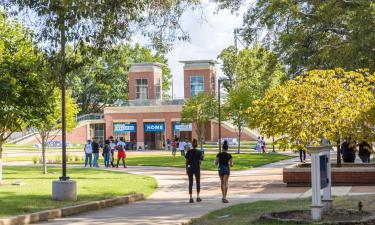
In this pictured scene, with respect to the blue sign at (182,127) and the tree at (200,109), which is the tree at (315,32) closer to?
the tree at (200,109)

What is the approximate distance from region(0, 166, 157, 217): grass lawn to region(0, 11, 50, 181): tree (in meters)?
2.40

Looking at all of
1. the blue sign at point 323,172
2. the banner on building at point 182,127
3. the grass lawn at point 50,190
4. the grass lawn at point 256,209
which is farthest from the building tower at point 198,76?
the blue sign at point 323,172

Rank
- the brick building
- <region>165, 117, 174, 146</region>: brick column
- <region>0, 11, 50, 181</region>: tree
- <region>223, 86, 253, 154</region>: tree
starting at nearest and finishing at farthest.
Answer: <region>0, 11, 50, 181</region>: tree, <region>223, 86, 253, 154</region>: tree, <region>165, 117, 174, 146</region>: brick column, the brick building

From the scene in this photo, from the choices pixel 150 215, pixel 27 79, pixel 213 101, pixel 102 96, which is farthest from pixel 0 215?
pixel 102 96

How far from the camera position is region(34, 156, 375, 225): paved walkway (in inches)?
581

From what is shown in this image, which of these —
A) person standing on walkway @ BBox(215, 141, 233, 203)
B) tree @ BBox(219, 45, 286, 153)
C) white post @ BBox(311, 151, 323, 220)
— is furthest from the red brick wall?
white post @ BBox(311, 151, 323, 220)

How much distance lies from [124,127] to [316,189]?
64794 mm

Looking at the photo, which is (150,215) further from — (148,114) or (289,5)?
(148,114)

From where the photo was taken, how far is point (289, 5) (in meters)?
21.4

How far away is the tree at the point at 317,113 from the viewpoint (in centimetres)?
1415

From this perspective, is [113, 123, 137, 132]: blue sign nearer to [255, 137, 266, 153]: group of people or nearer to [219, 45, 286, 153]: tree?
[219, 45, 286, 153]: tree

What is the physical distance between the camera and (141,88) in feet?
251

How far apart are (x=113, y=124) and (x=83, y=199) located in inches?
2350

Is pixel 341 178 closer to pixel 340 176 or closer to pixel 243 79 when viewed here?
pixel 340 176
